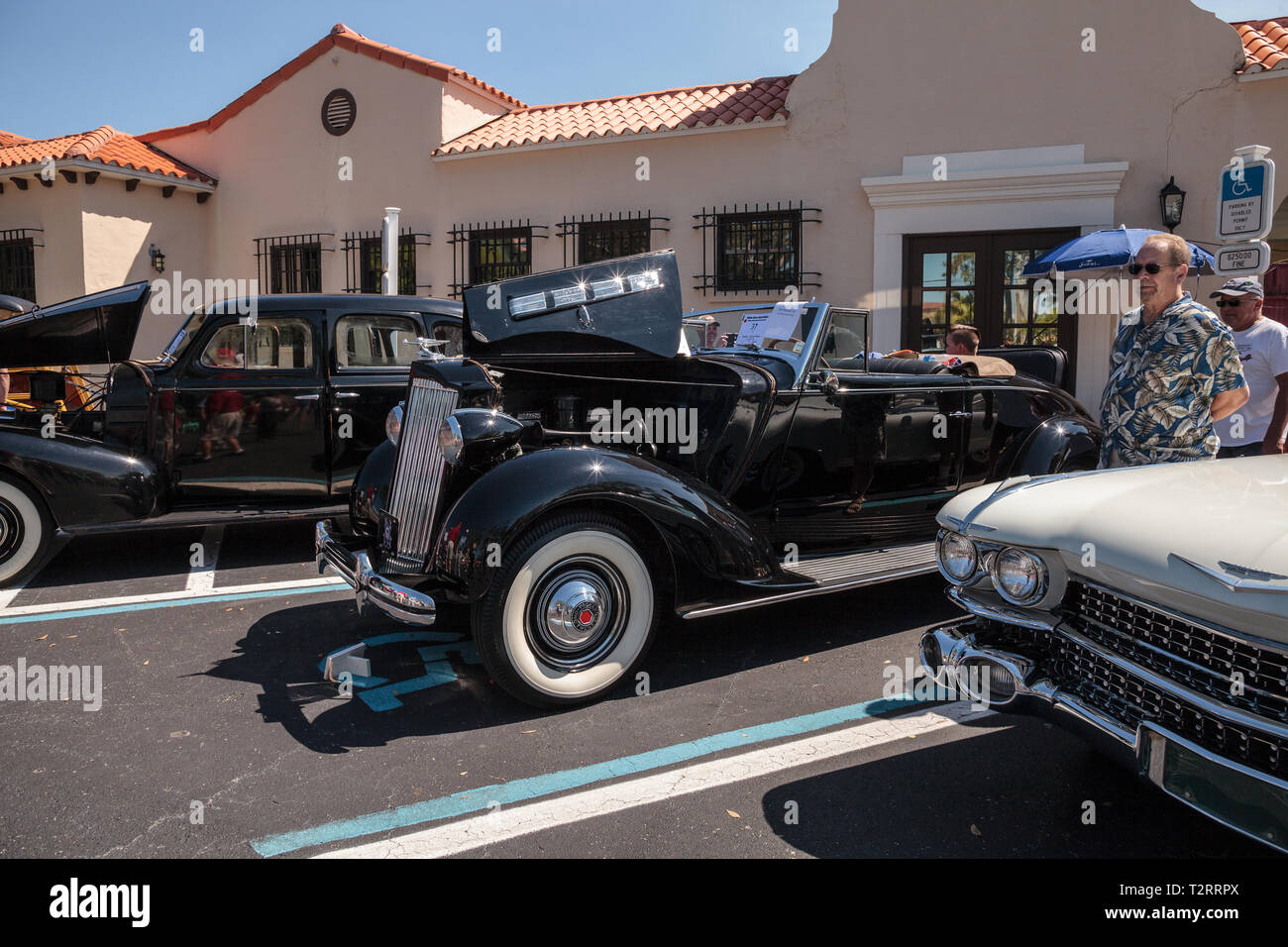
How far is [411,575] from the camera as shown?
3.56 m

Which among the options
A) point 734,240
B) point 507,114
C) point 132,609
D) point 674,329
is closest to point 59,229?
point 507,114

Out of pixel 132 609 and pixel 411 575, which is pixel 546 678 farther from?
pixel 132 609

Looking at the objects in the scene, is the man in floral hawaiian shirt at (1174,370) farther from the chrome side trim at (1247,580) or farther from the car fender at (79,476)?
the car fender at (79,476)

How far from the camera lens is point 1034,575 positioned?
2516 mm

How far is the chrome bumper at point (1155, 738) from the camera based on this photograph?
1.86 meters

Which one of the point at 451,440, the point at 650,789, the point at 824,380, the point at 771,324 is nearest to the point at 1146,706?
the point at 650,789

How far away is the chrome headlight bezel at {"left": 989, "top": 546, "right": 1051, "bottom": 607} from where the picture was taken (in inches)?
98.3

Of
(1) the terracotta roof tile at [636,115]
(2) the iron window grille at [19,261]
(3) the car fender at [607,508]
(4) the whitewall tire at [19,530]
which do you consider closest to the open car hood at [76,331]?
(4) the whitewall tire at [19,530]

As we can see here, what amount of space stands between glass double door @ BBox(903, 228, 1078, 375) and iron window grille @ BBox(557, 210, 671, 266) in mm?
3555

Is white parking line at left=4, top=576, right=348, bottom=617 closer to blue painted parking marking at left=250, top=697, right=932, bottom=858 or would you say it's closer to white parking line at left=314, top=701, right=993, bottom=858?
blue painted parking marking at left=250, top=697, right=932, bottom=858

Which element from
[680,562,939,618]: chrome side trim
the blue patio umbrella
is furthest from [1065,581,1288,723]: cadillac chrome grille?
the blue patio umbrella

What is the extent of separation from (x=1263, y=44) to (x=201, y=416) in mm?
11777

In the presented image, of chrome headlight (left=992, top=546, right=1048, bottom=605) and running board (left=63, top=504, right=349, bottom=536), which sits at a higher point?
chrome headlight (left=992, top=546, right=1048, bottom=605)

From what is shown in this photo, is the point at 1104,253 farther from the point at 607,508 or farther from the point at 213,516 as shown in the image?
the point at 213,516
